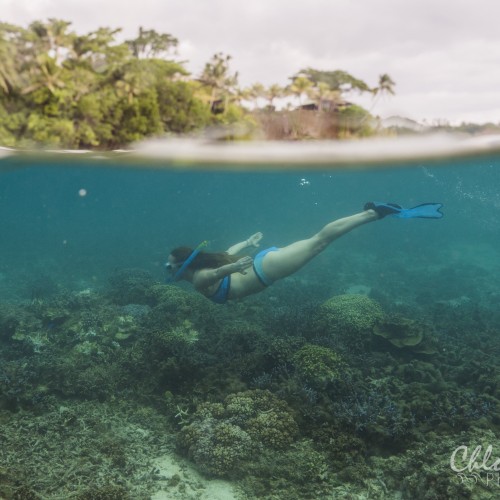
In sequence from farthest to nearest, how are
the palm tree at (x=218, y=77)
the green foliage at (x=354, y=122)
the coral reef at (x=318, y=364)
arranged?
the coral reef at (x=318, y=364) < the green foliage at (x=354, y=122) < the palm tree at (x=218, y=77)

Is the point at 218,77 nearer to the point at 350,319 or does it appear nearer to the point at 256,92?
the point at 256,92

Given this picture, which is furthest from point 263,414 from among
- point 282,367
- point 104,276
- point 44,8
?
point 104,276

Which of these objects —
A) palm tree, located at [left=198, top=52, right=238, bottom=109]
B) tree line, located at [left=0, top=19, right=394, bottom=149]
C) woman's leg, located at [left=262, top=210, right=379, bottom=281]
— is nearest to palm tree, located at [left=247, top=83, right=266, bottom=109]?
tree line, located at [left=0, top=19, right=394, bottom=149]

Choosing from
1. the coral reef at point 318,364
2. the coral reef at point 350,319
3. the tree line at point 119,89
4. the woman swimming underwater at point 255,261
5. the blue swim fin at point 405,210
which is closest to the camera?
the tree line at point 119,89

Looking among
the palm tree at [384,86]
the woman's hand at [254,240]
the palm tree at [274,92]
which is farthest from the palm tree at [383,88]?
the woman's hand at [254,240]

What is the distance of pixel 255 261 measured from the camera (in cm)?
919

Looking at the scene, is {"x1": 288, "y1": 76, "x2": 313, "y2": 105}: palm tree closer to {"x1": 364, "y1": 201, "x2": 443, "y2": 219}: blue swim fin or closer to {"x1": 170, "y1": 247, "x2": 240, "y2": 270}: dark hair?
{"x1": 364, "y1": 201, "x2": 443, "y2": 219}: blue swim fin

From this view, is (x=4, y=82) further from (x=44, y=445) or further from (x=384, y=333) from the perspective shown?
(x=384, y=333)

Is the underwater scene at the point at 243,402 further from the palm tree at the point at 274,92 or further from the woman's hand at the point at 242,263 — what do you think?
the palm tree at the point at 274,92

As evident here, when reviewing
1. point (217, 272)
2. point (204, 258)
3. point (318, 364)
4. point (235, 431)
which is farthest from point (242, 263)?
point (235, 431)

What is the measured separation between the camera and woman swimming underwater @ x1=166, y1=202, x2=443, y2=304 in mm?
8906

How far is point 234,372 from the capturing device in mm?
8594

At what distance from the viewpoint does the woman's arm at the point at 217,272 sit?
26.7 ft

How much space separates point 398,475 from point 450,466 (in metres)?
0.83
